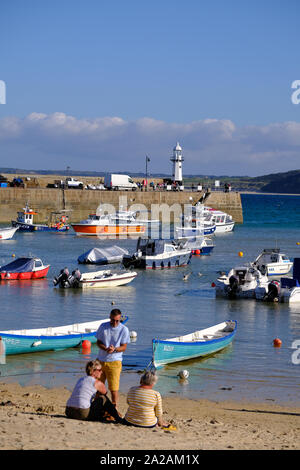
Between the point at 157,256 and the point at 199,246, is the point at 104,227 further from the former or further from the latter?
the point at 157,256

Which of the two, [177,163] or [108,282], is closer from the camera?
[108,282]

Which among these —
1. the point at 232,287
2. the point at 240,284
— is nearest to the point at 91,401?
the point at 232,287

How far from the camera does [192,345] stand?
1795 cm

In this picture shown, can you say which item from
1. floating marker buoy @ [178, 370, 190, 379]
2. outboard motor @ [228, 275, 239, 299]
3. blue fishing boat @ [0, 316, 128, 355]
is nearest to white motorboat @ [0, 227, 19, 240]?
outboard motor @ [228, 275, 239, 299]

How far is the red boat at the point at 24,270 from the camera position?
3453 centimetres

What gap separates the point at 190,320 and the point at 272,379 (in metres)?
8.26

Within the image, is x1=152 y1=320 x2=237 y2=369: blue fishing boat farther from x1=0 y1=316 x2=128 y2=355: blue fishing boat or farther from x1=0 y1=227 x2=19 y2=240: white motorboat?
x1=0 y1=227 x2=19 y2=240: white motorboat

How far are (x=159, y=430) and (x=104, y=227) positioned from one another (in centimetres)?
5438

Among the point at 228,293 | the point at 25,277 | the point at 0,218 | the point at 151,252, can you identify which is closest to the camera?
the point at 228,293

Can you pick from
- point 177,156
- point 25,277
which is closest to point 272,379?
point 25,277

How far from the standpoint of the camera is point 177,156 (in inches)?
3770

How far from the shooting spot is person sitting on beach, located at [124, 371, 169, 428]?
10.7 metres

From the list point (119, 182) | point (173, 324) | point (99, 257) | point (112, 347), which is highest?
point (119, 182)

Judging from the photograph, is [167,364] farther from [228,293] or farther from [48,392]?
[228,293]
